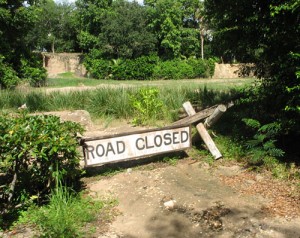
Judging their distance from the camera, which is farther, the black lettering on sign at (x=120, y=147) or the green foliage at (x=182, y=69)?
the green foliage at (x=182, y=69)

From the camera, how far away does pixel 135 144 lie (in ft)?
14.4

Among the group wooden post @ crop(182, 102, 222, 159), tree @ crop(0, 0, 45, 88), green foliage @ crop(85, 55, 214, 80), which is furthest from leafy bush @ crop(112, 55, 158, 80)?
wooden post @ crop(182, 102, 222, 159)

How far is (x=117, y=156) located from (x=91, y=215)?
1038mm


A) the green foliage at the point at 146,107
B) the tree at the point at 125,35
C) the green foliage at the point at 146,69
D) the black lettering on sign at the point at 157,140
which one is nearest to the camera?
the black lettering on sign at the point at 157,140

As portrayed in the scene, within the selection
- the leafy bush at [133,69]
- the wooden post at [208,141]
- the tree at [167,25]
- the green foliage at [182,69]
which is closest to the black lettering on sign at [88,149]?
the wooden post at [208,141]

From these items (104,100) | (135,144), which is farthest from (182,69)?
(135,144)

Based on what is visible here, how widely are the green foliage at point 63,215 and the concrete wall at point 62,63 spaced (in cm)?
3299

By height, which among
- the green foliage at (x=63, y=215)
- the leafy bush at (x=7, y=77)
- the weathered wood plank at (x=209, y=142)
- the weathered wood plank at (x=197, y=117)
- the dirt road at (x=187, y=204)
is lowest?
the dirt road at (x=187, y=204)

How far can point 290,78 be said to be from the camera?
14.0 ft

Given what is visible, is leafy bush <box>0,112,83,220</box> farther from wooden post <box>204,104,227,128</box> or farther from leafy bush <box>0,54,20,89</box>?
leafy bush <box>0,54,20,89</box>

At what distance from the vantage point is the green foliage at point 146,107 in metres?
7.06

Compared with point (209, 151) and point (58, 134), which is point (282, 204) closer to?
point (209, 151)

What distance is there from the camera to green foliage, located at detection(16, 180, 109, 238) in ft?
9.79

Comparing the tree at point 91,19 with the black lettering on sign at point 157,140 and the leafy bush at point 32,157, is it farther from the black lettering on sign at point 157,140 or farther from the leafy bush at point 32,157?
the leafy bush at point 32,157
